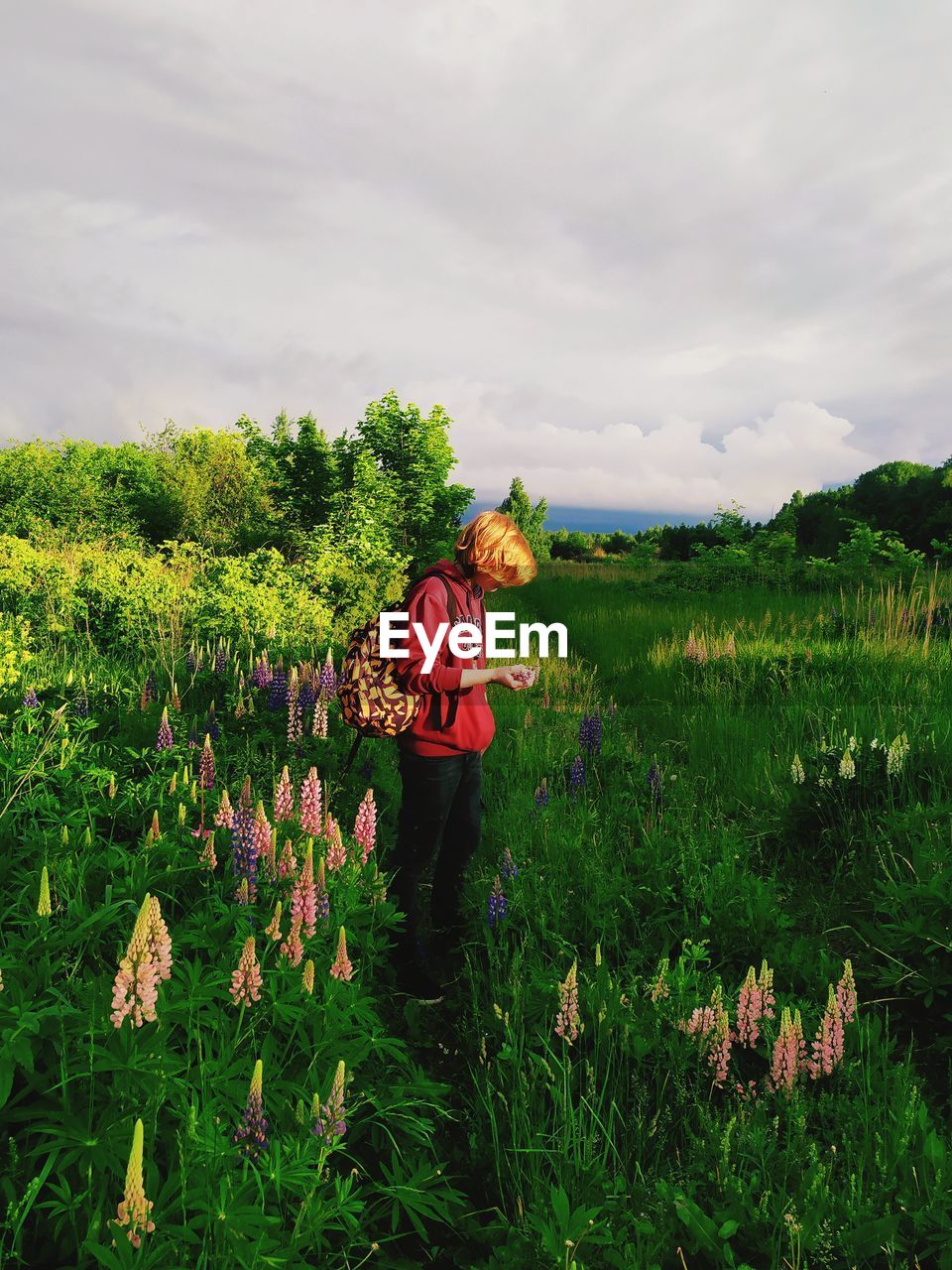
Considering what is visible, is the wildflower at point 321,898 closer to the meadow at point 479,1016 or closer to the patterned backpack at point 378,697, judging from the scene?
the meadow at point 479,1016

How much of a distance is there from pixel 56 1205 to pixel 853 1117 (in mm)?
2238

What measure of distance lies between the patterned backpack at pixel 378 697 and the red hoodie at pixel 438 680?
3 centimetres

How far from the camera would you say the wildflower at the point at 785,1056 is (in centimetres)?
224

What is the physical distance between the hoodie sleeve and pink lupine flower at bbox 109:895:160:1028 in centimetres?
175

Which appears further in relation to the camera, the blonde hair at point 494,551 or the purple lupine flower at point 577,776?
the purple lupine flower at point 577,776

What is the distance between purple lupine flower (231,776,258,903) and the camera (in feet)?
8.50

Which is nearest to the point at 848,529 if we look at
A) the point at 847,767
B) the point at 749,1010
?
the point at 847,767

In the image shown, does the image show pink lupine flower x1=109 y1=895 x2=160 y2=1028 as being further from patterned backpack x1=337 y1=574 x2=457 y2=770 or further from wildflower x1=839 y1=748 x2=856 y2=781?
wildflower x1=839 y1=748 x2=856 y2=781

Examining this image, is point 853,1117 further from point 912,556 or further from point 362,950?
point 912,556

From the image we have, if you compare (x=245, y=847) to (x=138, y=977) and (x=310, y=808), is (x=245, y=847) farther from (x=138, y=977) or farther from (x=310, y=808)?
(x=138, y=977)

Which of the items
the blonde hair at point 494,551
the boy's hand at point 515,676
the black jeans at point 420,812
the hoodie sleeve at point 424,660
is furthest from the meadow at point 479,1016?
the blonde hair at point 494,551

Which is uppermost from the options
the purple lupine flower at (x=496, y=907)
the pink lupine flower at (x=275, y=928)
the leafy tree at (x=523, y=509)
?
the leafy tree at (x=523, y=509)

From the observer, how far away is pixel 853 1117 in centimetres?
224

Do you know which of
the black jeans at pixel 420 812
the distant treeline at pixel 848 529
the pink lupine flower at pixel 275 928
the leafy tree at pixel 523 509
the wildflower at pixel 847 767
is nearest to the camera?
the pink lupine flower at pixel 275 928
